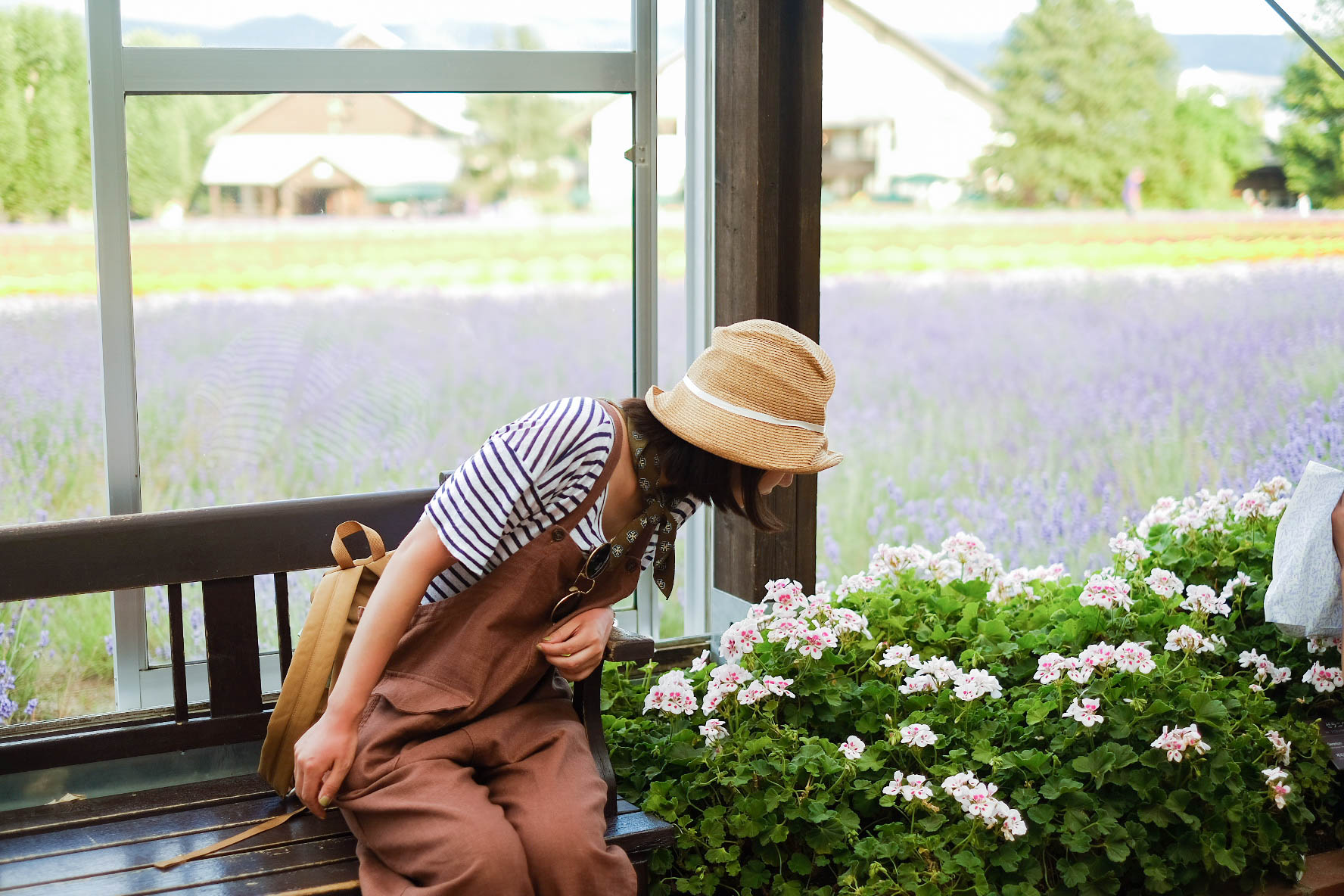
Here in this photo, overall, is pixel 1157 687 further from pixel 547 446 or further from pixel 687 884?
pixel 547 446

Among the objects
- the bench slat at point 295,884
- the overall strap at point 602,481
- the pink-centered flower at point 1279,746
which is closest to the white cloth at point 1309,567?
the pink-centered flower at point 1279,746

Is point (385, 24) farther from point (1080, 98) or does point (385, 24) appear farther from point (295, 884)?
point (1080, 98)

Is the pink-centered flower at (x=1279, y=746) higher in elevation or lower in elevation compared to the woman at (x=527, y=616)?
lower

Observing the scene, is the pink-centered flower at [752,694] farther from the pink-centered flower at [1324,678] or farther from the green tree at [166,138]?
the green tree at [166,138]

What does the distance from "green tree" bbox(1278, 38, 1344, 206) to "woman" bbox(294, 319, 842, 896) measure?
371cm

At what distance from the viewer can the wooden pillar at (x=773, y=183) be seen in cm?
329

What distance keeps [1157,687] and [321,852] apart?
1868 mm

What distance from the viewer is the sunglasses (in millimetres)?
2234

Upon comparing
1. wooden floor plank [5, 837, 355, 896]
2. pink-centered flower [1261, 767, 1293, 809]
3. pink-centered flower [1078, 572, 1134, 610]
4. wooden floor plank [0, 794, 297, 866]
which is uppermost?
pink-centered flower [1078, 572, 1134, 610]

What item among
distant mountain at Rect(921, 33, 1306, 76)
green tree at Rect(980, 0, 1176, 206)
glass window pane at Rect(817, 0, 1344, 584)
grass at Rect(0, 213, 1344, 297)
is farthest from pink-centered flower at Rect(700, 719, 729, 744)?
distant mountain at Rect(921, 33, 1306, 76)

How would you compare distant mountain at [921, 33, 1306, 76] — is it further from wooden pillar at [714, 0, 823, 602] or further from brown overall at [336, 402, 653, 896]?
brown overall at [336, 402, 653, 896]

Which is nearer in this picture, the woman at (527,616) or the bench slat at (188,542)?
the woman at (527,616)

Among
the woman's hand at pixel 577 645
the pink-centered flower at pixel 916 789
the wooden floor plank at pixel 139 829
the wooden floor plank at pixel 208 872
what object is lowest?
the pink-centered flower at pixel 916 789

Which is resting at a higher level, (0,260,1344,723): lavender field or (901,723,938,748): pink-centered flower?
(0,260,1344,723): lavender field
